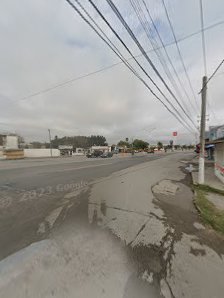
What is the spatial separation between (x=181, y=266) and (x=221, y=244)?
1527 mm

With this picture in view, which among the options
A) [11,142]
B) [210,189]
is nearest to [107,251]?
[210,189]

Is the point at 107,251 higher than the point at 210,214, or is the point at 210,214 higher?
the point at 107,251

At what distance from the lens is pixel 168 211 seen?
19.4 feet

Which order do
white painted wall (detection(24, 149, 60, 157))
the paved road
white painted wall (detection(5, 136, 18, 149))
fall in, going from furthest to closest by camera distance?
white painted wall (detection(5, 136, 18, 149)), white painted wall (detection(24, 149, 60, 157)), the paved road

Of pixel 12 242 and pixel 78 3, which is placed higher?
pixel 78 3

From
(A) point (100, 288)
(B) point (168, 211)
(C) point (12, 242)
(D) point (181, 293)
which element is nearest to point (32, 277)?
(A) point (100, 288)

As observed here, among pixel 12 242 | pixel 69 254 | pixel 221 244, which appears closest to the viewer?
pixel 69 254

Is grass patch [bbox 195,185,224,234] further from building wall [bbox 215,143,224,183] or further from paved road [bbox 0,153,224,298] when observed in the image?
building wall [bbox 215,143,224,183]

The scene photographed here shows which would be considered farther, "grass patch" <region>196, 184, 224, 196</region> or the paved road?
"grass patch" <region>196, 184, 224, 196</region>

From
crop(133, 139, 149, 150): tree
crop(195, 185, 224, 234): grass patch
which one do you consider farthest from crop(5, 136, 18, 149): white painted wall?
crop(133, 139, 149, 150): tree

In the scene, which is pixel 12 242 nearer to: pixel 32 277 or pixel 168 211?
pixel 32 277

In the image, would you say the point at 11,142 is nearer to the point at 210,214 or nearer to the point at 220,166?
the point at 220,166

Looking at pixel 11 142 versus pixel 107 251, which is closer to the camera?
pixel 107 251

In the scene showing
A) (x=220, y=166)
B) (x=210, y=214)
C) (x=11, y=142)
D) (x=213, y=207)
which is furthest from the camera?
(x=11, y=142)
